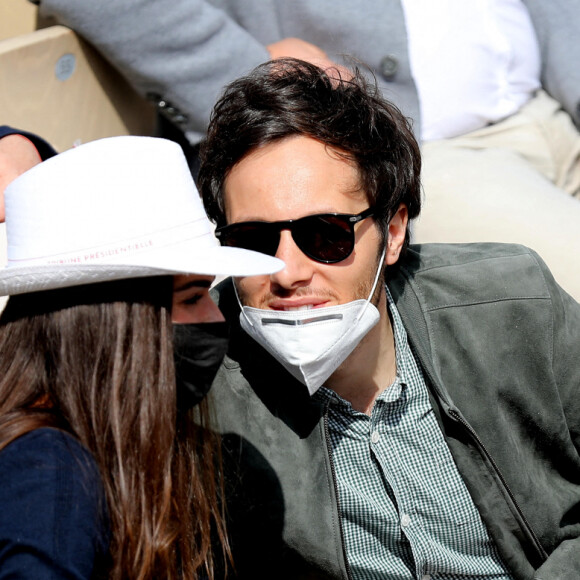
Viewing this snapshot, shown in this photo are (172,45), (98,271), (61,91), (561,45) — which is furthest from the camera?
(561,45)

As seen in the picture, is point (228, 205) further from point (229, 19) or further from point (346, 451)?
point (229, 19)

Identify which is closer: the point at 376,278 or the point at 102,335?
the point at 102,335

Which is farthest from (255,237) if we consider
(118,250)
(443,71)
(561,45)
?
(561,45)

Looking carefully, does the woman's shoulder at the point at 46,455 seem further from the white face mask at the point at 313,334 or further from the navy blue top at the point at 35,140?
the navy blue top at the point at 35,140

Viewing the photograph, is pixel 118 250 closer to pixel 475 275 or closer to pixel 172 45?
pixel 475 275

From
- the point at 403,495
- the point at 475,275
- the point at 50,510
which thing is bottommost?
the point at 403,495

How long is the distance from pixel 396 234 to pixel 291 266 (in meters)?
0.46

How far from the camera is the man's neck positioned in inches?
88.4

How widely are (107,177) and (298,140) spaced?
78 cm

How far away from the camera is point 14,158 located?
2.35 m

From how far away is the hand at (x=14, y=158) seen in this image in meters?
2.32

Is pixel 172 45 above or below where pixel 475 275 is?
above

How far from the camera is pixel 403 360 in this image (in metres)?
2.27

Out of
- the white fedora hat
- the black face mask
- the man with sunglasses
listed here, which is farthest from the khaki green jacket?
the white fedora hat
